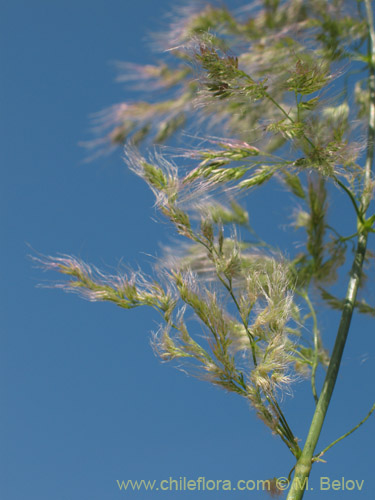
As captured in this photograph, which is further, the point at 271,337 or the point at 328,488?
the point at 328,488

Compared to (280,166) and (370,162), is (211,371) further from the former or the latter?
(370,162)

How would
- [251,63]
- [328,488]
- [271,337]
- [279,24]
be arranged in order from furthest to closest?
1. [279,24]
2. [251,63]
3. [328,488]
4. [271,337]

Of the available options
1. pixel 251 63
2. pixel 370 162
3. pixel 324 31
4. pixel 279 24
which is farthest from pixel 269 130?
pixel 279 24

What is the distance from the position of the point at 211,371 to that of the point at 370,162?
73 cm

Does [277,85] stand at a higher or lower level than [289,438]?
higher

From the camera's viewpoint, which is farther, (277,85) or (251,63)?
(251,63)

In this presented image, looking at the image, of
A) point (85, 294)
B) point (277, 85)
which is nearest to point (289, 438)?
point (85, 294)

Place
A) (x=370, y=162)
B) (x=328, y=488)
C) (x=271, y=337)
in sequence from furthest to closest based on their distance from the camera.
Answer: (x=370, y=162) < (x=328, y=488) < (x=271, y=337)

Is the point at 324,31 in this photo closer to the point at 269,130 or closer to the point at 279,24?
the point at 279,24

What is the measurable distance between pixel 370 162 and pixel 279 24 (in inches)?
26.1

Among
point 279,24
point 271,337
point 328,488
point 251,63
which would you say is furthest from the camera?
point 279,24

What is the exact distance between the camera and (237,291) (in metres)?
1.28

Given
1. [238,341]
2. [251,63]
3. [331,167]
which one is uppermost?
[251,63]

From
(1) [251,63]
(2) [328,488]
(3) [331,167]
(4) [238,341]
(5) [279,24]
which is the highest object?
(5) [279,24]
